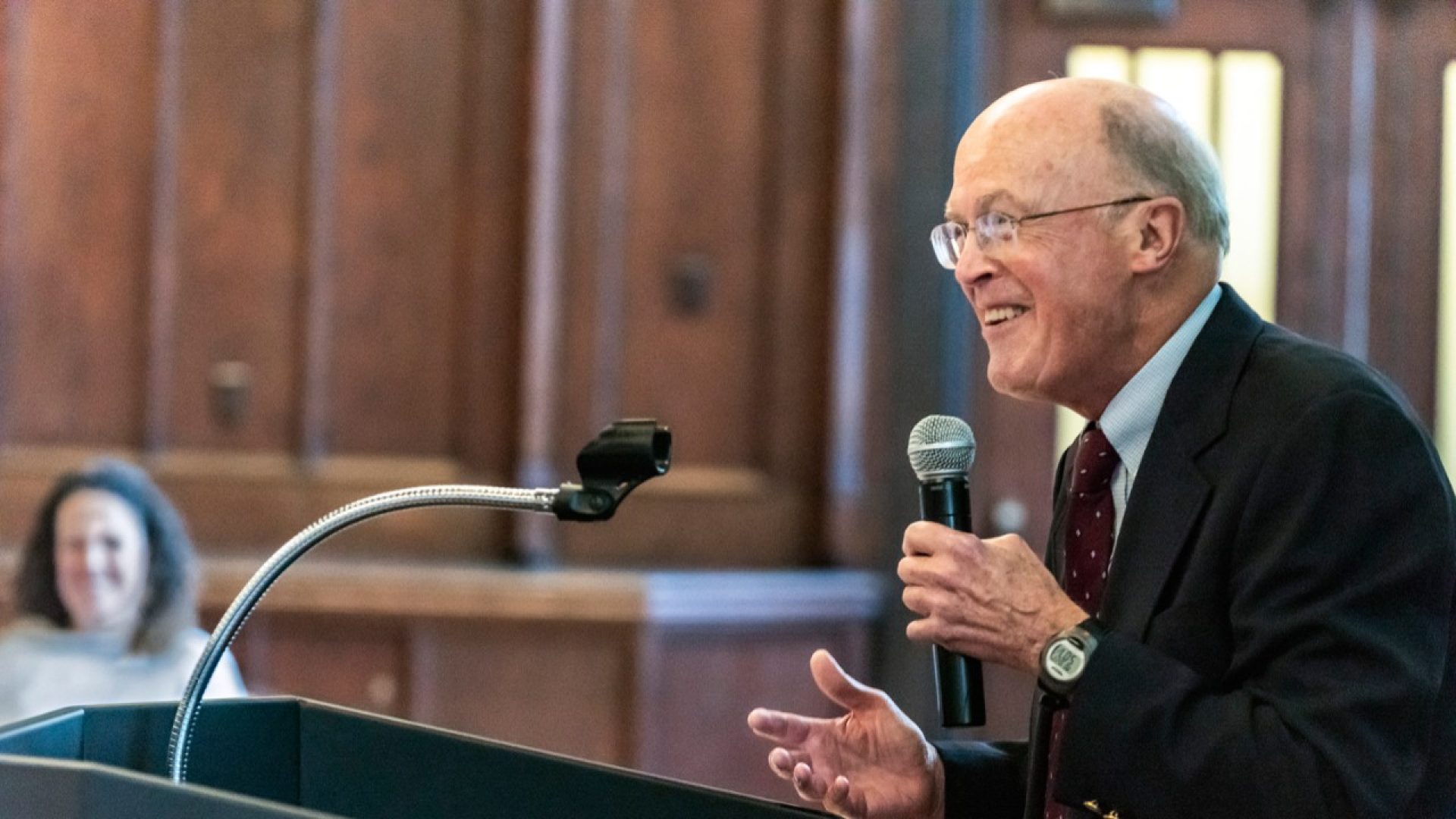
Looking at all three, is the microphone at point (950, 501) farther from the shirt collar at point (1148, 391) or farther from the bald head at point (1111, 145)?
the bald head at point (1111, 145)

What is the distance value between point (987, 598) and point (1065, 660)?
0.30 feet

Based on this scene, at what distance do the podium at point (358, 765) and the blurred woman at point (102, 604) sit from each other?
1843mm

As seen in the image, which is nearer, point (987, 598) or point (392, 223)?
point (987, 598)

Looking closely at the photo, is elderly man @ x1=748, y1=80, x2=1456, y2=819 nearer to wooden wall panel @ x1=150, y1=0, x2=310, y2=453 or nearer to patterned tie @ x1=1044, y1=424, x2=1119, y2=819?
patterned tie @ x1=1044, y1=424, x2=1119, y2=819

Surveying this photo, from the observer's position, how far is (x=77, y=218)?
15.4ft

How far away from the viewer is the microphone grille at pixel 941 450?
1.77 metres

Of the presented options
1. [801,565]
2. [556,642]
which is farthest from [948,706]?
[801,565]

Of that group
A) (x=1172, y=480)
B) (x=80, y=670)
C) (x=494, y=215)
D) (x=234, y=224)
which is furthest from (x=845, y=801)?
(x=234, y=224)

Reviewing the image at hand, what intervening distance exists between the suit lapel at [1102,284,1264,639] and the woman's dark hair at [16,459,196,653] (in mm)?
2441

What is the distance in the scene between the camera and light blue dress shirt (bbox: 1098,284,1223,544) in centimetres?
178

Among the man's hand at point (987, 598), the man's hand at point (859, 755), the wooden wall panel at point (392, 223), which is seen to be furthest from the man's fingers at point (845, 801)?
the wooden wall panel at point (392, 223)

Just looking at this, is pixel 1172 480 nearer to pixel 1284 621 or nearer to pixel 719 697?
pixel 1284 621

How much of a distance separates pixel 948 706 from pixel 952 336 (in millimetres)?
3006

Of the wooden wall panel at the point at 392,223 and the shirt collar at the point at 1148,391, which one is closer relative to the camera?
the shirt collar at the point at 1148,391
